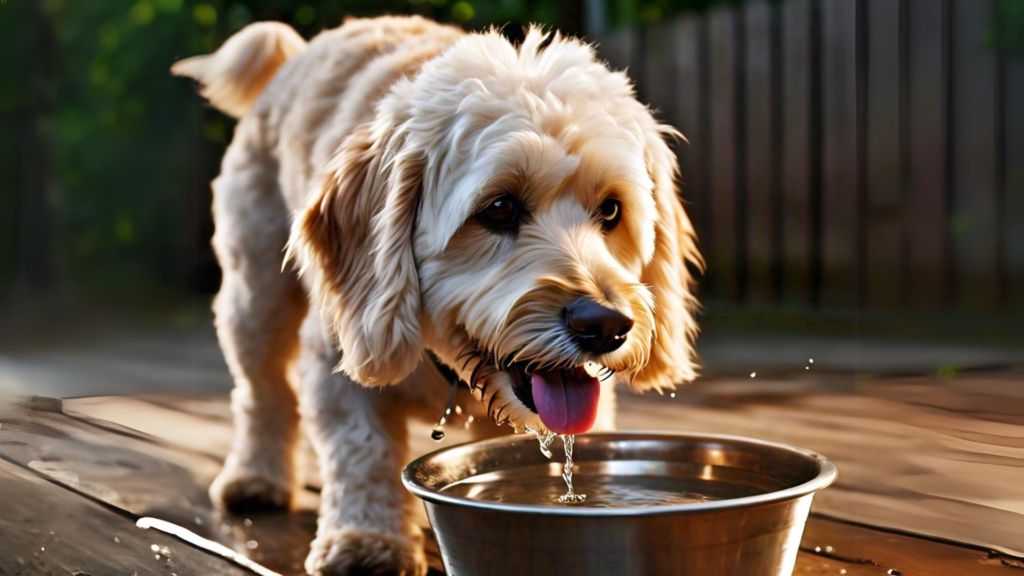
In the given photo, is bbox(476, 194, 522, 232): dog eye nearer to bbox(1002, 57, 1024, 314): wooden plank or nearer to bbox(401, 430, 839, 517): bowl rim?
bbox(401, 430, 839, 517): bowl rim

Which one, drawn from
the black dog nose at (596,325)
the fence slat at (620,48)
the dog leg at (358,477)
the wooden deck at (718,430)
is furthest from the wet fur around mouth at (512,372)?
the fence slat at (620,48)

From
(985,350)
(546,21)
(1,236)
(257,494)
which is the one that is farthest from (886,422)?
(1,236)

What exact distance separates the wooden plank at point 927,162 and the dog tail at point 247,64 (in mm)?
4462

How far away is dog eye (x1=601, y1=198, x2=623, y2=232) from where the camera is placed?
2570 millimetres

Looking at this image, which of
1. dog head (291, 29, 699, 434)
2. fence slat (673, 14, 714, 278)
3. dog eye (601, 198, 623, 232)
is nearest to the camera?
dog head (291, 29, 699, 434)

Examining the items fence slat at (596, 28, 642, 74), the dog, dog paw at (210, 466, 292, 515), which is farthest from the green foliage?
dog paw at (210, 466, 292, 515)

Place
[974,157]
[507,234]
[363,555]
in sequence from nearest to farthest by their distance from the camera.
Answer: [507,234], [363,555], [974,157]

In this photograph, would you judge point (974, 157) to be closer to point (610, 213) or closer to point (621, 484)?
point (610, 213)

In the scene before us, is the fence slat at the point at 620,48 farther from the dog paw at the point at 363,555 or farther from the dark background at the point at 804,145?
the dog paw at the point at 363,555

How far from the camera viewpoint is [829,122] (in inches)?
276

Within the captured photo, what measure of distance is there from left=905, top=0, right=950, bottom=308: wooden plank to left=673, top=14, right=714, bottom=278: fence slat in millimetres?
1377

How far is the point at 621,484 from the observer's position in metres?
2.55

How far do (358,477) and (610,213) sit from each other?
1.00 m

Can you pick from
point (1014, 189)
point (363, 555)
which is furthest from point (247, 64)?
point (1014, 189)
